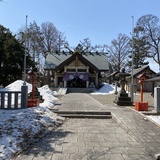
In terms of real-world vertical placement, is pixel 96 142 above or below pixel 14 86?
below

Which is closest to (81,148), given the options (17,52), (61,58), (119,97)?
(119,97)

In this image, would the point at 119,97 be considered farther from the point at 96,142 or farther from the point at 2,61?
the point at 2,61

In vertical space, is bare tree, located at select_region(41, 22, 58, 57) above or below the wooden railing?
above

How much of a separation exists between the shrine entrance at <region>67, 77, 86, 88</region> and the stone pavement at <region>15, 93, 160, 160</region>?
77.4 ft

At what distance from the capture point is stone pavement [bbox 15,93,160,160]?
12.7 ft

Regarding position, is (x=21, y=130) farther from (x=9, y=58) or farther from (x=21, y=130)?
(x=9, y=58)

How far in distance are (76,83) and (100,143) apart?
2599 cm

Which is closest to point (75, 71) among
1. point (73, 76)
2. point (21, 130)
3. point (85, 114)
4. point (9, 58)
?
point (73, 76)

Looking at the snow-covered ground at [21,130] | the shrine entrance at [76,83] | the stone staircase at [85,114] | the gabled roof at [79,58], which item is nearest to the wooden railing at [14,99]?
the snow-covered ground at [21,130]

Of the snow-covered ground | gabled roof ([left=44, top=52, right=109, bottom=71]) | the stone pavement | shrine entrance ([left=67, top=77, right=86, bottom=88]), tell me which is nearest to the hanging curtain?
gabled roof ([left=44, top=52, right=109, bottom=71])

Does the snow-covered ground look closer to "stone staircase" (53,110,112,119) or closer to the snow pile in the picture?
the snow pile

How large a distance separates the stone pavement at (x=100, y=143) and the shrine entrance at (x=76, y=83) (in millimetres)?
23580

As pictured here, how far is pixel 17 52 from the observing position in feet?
89.2

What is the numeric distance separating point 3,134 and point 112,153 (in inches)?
106
